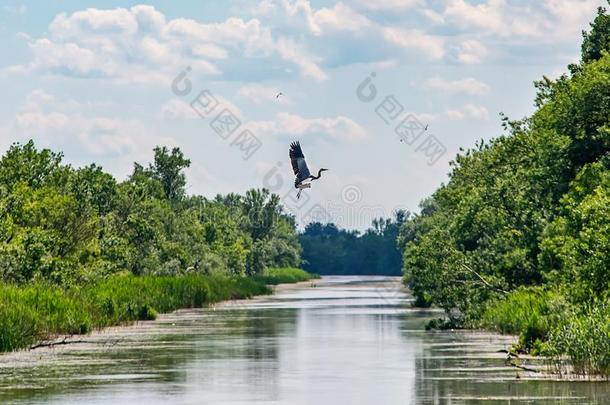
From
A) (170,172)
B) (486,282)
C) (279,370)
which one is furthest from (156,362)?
(170,172)

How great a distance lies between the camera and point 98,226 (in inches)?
3140

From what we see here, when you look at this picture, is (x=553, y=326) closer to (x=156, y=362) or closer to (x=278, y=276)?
(x=156, y=362)

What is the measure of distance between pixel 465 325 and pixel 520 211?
6.48 meters

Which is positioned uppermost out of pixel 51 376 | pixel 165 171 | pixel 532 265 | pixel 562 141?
pixel 165 171

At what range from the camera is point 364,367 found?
4012 cm

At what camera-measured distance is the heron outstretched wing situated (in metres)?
41.5

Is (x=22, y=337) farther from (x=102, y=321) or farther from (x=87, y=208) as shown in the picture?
(x=87, y=208)

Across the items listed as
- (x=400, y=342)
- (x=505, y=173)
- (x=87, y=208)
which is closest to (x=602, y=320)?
(x=400, y=342)

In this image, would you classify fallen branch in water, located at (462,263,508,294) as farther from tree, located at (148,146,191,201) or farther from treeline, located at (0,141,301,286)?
tree, located at (148,146,191,201)

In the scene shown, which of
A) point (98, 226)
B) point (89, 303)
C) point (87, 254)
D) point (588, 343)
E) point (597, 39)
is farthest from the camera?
point (98, 226)

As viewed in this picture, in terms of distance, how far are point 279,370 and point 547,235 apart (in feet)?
42.5

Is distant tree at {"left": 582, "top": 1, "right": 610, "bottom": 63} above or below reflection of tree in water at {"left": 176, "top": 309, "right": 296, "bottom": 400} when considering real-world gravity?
above

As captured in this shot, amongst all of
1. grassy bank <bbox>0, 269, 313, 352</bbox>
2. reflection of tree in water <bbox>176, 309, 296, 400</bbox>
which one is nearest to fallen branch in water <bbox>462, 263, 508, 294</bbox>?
reflection of tree in water <bbox>176, 309, 296, 400</bbox>

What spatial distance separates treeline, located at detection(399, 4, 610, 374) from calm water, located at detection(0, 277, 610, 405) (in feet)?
5.23
